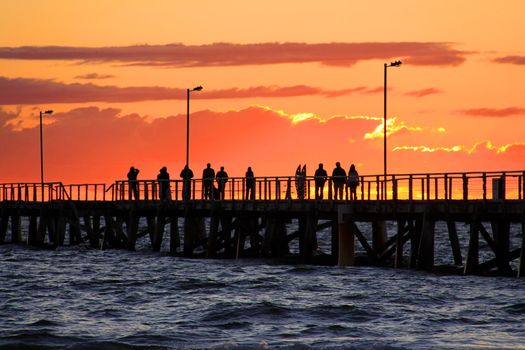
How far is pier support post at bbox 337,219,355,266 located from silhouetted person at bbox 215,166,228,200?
9.98 metres

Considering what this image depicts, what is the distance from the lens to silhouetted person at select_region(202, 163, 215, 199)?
57.4 metres

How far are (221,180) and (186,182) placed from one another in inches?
127

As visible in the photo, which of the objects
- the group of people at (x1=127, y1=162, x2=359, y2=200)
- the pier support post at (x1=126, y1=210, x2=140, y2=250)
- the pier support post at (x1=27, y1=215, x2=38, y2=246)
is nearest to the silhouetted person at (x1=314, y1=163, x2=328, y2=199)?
the group of people at (x1=127, y1=162, x2=359, y2=200)

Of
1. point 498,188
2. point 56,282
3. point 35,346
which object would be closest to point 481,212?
point 498,188

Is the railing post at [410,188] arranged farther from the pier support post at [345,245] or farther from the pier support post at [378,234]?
the pier support post at [378,234]

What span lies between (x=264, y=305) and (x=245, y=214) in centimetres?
2065

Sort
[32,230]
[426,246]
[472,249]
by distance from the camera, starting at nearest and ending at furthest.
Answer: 1. [472,249]
2. [426,246]
3. [32,230]

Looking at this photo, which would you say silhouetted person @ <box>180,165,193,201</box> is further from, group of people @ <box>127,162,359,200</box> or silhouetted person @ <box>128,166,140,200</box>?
silhouetted person @ <box>128,166,140,200</box>

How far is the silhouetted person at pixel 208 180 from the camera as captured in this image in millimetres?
57438

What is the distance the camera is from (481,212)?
42.2 m

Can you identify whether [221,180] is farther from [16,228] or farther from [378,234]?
[16,228]

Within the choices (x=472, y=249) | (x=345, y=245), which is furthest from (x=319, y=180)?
(x=472, y=249)

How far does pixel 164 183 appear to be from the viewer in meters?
61.7

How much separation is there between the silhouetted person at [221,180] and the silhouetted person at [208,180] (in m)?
0.37
